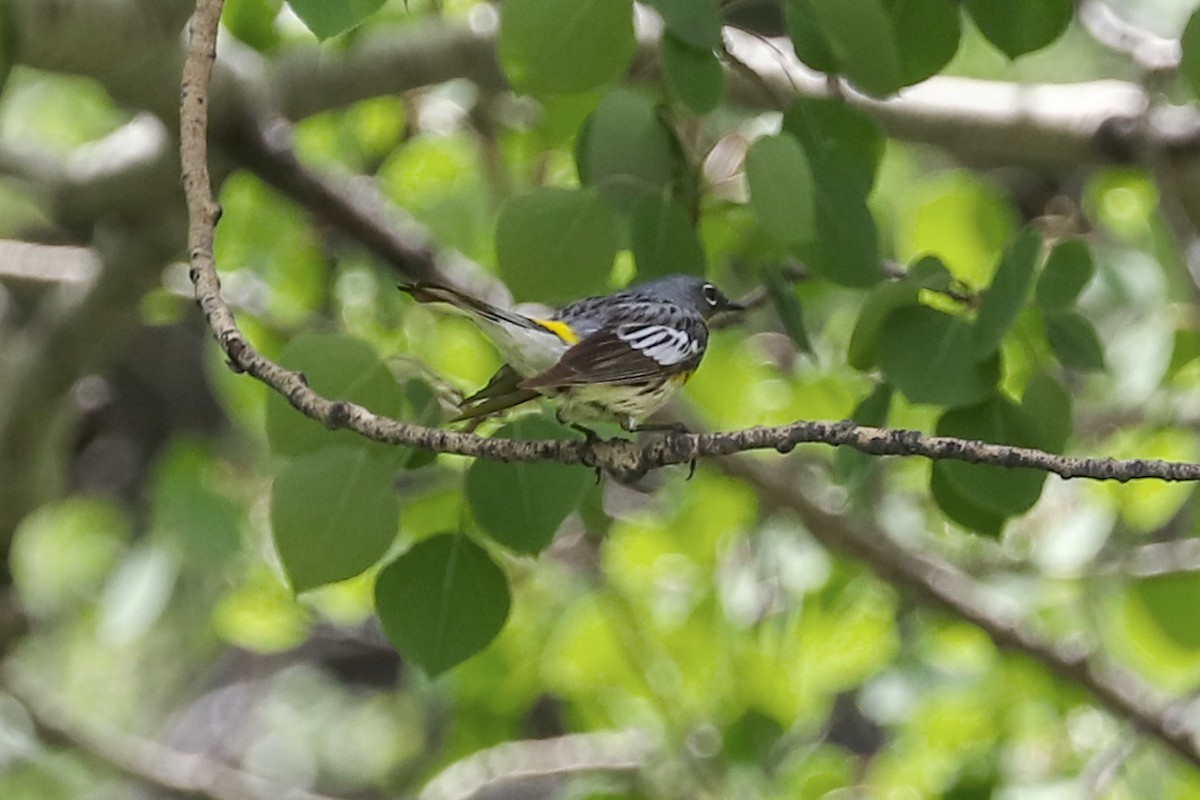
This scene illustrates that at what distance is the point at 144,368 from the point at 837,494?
1414 mm

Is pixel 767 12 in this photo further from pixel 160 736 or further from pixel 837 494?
pixel 160 736

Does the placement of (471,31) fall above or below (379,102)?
above

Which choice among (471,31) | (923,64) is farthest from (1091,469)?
(471,31)

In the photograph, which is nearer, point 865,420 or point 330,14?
point 330,14

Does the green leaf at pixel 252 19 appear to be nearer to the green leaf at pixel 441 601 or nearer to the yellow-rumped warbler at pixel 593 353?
the yellow-rumped warbler at pixel 593 353

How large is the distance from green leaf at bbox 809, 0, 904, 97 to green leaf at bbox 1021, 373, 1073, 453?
193 mm

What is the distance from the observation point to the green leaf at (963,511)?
2.56 ft

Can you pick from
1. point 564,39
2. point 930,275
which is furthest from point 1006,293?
point 564,39

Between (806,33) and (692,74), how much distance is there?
6 centimetres

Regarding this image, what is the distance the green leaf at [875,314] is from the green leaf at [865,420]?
1.0 inches

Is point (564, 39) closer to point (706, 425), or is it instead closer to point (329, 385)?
point (329, 385)

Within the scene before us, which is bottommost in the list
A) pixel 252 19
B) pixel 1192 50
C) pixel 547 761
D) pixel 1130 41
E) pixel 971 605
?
pixel 547 761

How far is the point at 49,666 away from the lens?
8.63ft

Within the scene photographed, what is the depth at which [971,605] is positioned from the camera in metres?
Result: 1.38
